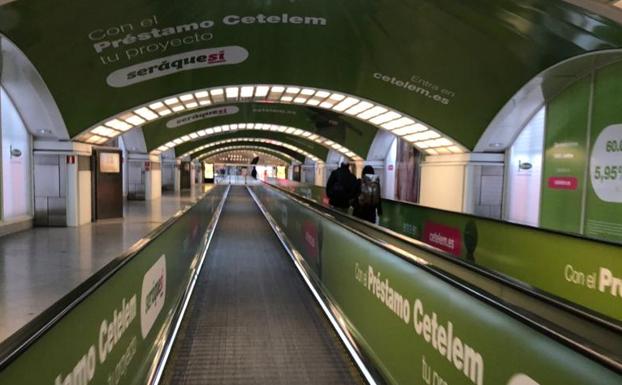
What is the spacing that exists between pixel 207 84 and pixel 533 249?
10377 mm

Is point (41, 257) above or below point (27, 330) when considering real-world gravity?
below

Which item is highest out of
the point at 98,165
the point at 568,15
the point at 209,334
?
the point at 568,15

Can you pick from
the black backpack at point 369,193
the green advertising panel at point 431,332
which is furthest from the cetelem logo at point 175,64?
the green advertising panel at point 431,332

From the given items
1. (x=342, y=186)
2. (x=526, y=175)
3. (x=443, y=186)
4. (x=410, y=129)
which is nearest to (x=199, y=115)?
(x=410, y=129)

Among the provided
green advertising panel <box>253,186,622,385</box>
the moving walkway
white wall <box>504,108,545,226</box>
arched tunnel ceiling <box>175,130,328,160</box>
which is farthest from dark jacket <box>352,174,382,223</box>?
arched tunnel ceiling <box>175,130,328,160</box>

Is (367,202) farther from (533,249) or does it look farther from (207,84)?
(207,84)

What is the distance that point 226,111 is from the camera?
71.9 ft

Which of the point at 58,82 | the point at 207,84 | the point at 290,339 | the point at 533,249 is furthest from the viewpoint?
the point at 207,84

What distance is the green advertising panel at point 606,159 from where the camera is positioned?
30.1 feet

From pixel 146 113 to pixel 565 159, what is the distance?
12314 mm

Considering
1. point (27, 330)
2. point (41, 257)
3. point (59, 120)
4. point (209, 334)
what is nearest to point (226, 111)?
point (59, 120)

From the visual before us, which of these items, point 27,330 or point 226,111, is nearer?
point 27,330

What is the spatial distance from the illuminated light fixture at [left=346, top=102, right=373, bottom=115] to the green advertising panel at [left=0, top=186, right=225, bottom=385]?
11.7 metres

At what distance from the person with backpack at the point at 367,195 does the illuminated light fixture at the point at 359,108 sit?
7701 mm
